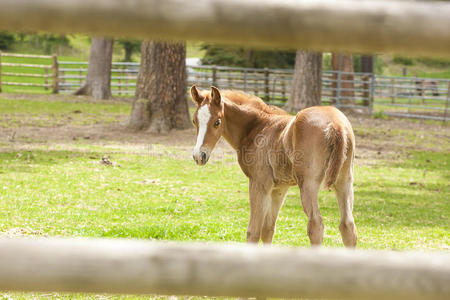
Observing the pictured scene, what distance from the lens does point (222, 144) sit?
595 inches

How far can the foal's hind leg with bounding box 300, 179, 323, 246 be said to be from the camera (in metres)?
4.87

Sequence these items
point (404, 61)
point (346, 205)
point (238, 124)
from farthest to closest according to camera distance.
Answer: point (404, 61) → point (238, 124) → point (346, 205)

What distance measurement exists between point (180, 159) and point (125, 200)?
3901 millimetres

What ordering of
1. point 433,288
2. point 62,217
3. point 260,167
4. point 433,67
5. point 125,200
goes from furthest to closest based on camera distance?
point 433,67
point 125,200
point 62,217
point 260,167
point 433,288

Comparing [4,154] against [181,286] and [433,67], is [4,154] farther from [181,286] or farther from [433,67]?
[433,67]

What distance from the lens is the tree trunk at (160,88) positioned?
14.8m

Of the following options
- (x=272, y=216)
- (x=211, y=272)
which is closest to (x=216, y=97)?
(x=272, y=216)

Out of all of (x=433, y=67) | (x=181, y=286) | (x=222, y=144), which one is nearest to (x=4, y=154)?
(x=222, y=144)

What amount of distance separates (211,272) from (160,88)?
13.6 meters

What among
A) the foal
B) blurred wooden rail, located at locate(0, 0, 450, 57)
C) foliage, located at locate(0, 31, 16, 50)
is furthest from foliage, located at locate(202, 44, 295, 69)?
blurred wooden rail, located at locate(0, 0, 450, 57)

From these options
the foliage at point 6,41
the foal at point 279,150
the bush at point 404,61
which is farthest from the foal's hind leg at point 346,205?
the bush at point 404,61

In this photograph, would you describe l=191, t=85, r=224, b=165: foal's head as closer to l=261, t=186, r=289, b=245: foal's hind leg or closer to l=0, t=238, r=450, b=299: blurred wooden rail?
l=261, t=186, r=289, b=245: foal's hind leg

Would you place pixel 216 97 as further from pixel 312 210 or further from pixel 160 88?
pixel 160 88

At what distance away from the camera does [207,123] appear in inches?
221
